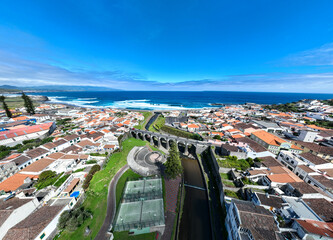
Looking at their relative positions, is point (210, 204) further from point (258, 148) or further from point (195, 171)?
point (258, 148)

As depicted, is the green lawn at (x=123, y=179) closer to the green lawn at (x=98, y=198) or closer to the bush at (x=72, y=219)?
the green lawn at (x=98, y=198)

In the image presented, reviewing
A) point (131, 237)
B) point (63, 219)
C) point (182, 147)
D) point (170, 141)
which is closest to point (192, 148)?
point (182, 147)

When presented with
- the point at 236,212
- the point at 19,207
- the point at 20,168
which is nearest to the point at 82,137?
the point at 20,168

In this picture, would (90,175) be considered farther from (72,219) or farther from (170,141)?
(170,141)

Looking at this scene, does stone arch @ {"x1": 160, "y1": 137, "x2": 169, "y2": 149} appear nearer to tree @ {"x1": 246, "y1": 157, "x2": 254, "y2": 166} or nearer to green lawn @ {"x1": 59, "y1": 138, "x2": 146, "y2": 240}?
green lawn @ {"x1": 59, "y1": 138, "x2": 146, "y2": 240}

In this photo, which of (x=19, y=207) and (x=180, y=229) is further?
(x=180, y=229)

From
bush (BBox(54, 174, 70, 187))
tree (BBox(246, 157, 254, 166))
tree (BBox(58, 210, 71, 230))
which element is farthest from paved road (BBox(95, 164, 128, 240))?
tree (BBox(246, 157, 254, 166))

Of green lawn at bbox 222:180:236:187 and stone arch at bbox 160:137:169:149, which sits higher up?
green lawn at bbox 222:180:236:187
